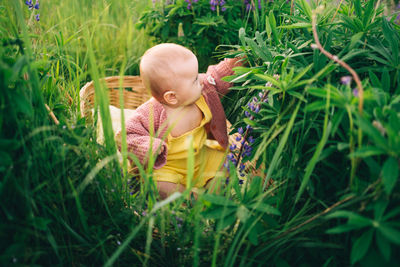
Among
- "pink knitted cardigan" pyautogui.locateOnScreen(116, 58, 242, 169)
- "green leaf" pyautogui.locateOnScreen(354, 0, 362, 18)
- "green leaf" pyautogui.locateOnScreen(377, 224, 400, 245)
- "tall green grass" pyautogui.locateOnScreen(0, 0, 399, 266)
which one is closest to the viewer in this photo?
"green leaf" pyautogui.locateOnScreen(377, 224, 400, 245)

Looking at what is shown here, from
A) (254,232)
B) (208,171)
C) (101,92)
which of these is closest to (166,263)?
(254,232)

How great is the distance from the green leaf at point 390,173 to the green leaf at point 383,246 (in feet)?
0.37

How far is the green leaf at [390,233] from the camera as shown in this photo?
65 cm

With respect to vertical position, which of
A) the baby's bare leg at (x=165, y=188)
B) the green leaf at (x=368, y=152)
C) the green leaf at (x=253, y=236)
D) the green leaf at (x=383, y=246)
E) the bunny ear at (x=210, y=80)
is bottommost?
the baby's bare leg at (x=165, y=188)

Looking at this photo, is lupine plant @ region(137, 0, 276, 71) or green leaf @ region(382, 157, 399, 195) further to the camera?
lupine plant @ region(137, 0, 276, 71)

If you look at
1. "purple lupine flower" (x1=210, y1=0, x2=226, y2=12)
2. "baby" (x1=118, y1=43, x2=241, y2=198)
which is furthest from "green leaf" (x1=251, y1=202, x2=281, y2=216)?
"purple lupine flower" (x1=210, y1=0, x2=226, y2=12)

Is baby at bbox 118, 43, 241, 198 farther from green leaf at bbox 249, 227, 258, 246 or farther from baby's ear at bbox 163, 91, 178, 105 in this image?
green leaf at bbox 249, 227, 258, 246

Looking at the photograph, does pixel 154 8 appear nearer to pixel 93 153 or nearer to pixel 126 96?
pixel 126 96

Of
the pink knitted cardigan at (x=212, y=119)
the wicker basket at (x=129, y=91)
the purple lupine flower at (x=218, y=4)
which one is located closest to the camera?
the pink knitted cardigan at (x=212, y=119)

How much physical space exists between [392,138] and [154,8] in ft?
5.62

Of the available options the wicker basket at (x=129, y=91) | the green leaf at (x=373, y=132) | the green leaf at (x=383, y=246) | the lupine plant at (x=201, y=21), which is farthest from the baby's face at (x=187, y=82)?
the green leaf at (x=383, y=246)

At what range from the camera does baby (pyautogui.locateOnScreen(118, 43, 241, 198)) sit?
1311 mm

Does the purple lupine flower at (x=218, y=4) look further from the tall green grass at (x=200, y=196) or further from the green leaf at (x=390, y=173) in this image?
the green leaf at (x=390, y=173)

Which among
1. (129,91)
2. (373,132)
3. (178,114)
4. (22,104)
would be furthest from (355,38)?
(129,91)
